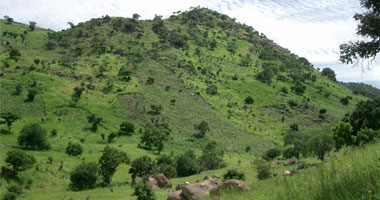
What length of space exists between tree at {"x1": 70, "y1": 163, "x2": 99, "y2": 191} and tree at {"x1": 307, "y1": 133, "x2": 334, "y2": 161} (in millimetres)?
30946

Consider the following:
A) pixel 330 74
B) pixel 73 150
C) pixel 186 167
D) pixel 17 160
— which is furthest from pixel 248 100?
pixel 330 74

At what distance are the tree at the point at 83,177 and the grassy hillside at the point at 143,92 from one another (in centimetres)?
160

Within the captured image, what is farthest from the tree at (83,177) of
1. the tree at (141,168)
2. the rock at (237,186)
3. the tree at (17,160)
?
the rock at (237,186)

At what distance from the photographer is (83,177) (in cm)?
3466

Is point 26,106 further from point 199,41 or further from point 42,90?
point 199,41

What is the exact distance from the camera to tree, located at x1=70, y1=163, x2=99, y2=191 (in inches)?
1364

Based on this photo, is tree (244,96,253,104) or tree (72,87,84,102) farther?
tree (244,96,253,104)

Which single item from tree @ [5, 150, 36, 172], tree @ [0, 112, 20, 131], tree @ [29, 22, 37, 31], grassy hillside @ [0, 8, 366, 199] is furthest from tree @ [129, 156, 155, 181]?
→ tree @ [29, 22, 37, 31]

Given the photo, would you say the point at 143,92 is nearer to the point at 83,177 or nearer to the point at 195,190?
the point at 83,177

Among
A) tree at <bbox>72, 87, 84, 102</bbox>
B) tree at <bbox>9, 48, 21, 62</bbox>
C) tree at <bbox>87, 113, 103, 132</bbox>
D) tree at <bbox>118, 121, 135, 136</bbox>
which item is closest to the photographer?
tree at <bbox>87, 113, 103, 132</bbox>

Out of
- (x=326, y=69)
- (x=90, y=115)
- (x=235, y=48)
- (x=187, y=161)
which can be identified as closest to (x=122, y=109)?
(x=90, y=115)

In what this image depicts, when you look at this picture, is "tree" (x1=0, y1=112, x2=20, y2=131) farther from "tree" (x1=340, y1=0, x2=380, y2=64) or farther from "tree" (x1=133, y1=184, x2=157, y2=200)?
"tree" (x1=340, y1=0, x2=380, y2=64)

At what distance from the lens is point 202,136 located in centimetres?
7162

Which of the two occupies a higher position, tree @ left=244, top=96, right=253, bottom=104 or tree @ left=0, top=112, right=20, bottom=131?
tree @ left=244, top=96, right=253, bottom=104
